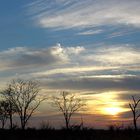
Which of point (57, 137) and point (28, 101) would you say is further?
point (28, 101)

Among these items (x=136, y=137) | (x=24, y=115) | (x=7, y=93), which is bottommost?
(x=136, y=137)

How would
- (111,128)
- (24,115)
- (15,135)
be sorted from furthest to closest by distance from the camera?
(24,115) → (111,128) → (15,135)

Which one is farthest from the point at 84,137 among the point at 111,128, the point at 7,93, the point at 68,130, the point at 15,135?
the point at 7,93

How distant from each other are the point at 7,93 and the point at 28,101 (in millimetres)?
6661

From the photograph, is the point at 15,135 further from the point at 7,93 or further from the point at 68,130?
the point at 7,93

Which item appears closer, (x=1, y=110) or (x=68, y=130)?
(x=68, y=130)

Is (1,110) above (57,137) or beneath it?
above

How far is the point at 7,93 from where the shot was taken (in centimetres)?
9925

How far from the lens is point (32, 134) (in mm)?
36312

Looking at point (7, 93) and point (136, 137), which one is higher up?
point (7, 93)

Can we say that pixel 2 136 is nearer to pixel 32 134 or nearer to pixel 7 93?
pixel 32 134

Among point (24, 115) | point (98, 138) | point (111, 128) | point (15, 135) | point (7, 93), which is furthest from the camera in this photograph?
point (7, 93)

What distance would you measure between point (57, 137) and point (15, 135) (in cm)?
388

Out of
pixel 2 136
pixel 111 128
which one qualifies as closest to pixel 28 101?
pixel 111 128
